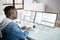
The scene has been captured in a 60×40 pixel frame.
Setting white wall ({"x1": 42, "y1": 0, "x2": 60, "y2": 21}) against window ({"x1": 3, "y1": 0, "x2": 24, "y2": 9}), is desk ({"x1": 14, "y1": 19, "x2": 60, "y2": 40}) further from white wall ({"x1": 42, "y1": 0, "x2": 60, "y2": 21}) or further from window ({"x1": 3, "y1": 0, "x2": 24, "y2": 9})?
window ({"x1": 3, "y1": 0, "x2": 24, "y2": 9})

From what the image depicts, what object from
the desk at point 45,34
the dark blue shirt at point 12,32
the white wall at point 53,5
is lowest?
the desk at point 45,34

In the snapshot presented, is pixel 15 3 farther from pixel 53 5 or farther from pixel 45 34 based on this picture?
pixel 45 34

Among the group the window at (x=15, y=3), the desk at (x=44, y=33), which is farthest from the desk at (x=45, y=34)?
the window at (x=15, y=3)

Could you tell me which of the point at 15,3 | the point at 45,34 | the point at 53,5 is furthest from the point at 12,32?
the point at 15,3

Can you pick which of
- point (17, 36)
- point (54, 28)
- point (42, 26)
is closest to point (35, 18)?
point (42, 26)

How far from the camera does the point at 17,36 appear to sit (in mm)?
1754

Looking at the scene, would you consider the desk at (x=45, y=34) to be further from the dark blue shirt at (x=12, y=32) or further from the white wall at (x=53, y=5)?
the white wall at (x=53, y=5)

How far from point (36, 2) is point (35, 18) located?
65 cm

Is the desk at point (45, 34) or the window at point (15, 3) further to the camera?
the window at point (15, 3)

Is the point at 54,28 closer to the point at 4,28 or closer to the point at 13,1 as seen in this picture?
the point at 4,28

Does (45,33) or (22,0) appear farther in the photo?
(22,0)

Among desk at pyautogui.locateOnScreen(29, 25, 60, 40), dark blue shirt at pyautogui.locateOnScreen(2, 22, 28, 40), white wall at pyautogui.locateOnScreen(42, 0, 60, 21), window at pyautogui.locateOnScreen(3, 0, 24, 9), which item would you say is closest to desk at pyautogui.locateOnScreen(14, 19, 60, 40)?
desk at pyautogui.locateOnScreen(29, 25, 60, 40)

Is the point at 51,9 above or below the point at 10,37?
above

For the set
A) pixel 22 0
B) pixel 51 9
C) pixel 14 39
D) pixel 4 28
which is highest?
pixel 22 0
